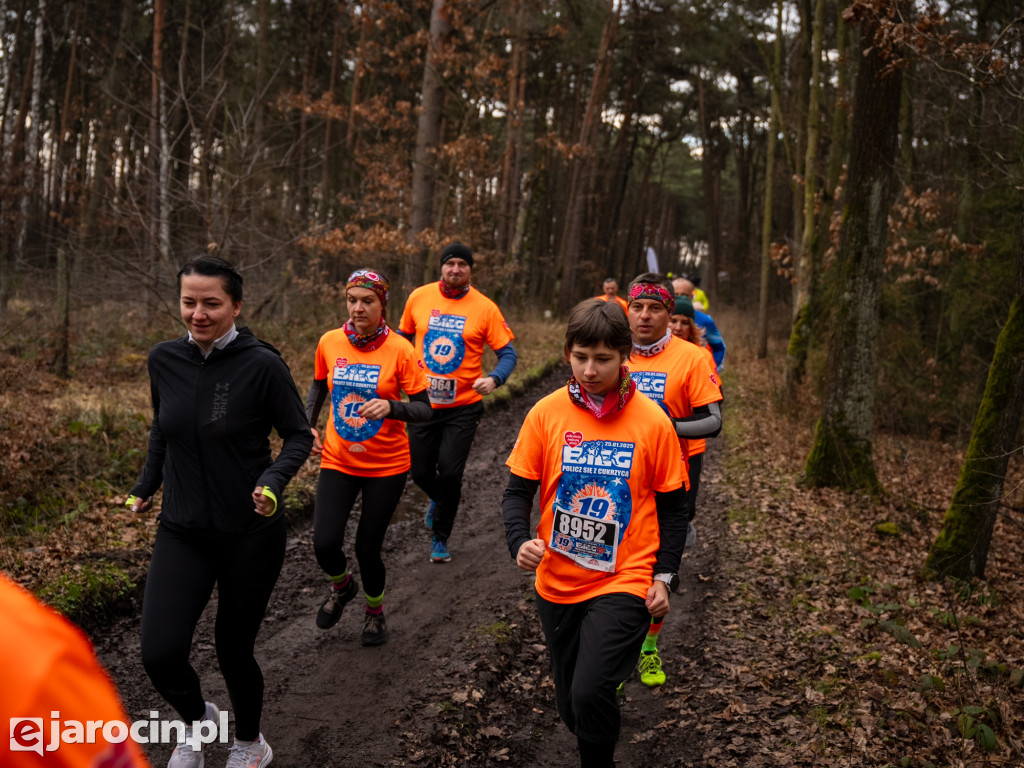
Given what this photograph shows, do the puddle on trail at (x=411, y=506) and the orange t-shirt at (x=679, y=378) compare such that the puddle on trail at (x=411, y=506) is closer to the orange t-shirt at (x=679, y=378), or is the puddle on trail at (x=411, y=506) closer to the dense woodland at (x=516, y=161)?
the orange t-shirt at (x=679, y=378)

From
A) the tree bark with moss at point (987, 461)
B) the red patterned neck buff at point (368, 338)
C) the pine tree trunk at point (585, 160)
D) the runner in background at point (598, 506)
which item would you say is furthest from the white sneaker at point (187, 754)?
the pine tree trunk at point (585, 160)

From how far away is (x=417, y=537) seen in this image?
7.84 metres

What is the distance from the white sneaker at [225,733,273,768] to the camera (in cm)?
378

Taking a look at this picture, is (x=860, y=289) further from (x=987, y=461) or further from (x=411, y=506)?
(x=411, y=506)

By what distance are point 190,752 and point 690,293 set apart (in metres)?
6.92

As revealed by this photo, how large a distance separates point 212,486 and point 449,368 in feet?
12.1

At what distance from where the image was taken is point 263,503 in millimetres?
3426

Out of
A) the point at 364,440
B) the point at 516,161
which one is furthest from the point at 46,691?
the point at 516,161

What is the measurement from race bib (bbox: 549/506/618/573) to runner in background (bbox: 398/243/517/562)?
340 cm

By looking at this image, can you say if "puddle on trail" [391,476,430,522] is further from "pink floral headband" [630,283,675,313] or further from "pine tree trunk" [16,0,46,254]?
"pine tree trunk" [16,0,46,254]

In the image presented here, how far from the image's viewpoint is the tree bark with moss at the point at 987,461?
6551 millimetres

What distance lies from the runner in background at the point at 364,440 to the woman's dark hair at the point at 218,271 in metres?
1.36

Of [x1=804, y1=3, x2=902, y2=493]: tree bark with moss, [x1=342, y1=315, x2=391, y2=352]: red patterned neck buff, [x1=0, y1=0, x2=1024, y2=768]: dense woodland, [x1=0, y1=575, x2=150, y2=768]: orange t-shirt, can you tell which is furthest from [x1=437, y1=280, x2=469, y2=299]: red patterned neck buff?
[x1=0, y1=575, x2=150, y2=768]: orange t-shirt

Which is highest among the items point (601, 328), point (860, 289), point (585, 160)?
point (585, 160)
